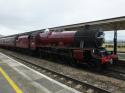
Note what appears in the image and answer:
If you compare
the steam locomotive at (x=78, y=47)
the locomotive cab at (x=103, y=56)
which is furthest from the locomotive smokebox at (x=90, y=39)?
the locomotive cab at (x=103, y=56)

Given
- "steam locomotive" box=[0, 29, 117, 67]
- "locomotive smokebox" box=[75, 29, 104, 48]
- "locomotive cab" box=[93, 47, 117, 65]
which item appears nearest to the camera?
"locomotive cab" box=[93, 47, 117, 65]

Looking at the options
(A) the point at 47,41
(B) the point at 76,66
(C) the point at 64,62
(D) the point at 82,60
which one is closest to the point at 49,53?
(A) the point at 47,41

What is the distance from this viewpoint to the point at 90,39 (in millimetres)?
15961

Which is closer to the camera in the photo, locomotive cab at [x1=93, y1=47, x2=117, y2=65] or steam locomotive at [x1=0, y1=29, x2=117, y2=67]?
locomotive cab at [x1=93, y1=47, x2=117, y2=65]

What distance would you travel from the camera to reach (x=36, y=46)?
997 inches

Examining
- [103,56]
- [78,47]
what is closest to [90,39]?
[78,47]

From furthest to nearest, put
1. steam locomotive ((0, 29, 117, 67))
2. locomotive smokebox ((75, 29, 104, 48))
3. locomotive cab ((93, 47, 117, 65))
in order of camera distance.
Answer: locomotive smokebox ((75, 29, 104, 48))
steam locomotive ((0, 29, 117, 67))
locomotive cab ((93, 47, 117, 65))

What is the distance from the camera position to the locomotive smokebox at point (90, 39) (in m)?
15.7

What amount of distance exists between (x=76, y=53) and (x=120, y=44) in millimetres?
36184

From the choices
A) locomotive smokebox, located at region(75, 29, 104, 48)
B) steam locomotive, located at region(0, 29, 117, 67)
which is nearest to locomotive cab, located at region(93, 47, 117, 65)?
steam locomotive, located at region(0, 29, 117, 67)

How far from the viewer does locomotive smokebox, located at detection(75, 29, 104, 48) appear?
15.7 meters

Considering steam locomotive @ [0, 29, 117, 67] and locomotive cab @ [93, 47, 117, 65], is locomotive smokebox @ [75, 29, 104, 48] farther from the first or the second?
locomotive cab @ [93, 47, 117, 65]

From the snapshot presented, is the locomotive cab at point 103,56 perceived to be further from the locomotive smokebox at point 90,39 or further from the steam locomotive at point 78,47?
the locomotive smokebox at point 90,39

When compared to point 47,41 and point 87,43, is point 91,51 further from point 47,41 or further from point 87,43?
point 47,41
